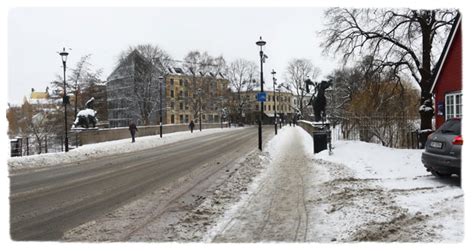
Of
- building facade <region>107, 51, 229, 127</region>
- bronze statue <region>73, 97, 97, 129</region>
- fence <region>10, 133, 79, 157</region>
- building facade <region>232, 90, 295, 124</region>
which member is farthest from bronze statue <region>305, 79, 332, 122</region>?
building facade <region>232, 90, 295, 124</region>

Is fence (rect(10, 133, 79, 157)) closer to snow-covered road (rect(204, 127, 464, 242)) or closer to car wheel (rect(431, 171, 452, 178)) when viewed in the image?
snow-covered road (rect(204, 127, 464, 242))

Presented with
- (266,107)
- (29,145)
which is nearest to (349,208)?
(29,145)

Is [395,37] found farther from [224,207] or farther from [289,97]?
[289,97]

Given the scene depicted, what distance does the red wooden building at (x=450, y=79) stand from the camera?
13.8 meters

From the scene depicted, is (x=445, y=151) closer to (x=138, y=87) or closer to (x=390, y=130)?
(x=390, y=130)

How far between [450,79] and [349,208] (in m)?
11.2

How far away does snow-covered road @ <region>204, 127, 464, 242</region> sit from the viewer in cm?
500

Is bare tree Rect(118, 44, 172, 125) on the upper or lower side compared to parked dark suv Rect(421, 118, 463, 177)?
upper

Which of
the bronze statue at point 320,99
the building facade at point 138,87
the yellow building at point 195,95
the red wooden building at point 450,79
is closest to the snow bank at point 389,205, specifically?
the red wooden building at point 450,79

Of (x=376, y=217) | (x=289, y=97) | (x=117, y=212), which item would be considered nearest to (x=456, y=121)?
(x=376, y=217)

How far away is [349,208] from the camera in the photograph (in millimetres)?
6402

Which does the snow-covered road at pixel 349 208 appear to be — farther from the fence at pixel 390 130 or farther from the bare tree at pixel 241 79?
the bare tree at pixel 241 79

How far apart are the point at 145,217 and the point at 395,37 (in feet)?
60.6

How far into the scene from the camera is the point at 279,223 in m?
5.74
